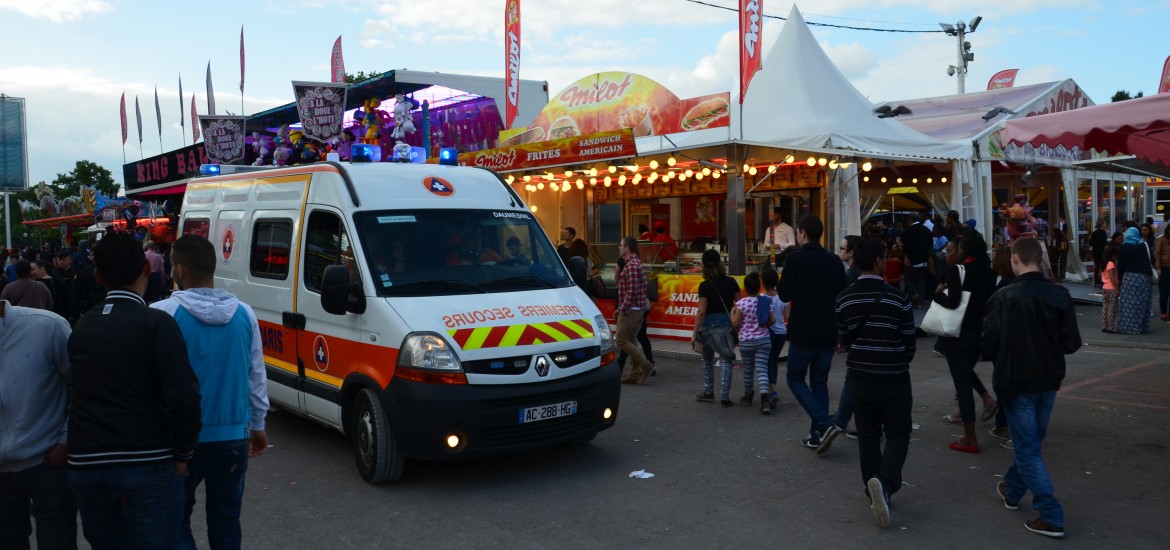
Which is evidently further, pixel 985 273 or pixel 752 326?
pixel 752 326

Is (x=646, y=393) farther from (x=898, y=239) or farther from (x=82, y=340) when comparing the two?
(x=898, y=239)

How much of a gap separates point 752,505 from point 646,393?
13.1 ft

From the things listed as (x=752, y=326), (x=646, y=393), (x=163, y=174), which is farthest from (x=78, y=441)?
(x=163, y=174)

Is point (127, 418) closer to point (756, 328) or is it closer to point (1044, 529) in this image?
point (1044, 529)

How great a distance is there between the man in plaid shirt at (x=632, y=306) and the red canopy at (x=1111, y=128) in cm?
408

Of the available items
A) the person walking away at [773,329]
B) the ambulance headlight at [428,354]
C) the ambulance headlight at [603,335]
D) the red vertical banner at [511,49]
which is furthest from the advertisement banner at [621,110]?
the ambulance headlight at [428,354]

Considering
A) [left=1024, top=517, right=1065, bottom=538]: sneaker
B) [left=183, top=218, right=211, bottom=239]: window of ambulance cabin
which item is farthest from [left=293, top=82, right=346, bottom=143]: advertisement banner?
[left=1024, top=517, right=1065, bottom=538]: sneaker

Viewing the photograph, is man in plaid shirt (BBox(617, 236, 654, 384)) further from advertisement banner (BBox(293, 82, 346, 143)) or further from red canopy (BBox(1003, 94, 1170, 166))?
advertisement banner (BBox(293, 82, 346, 143))

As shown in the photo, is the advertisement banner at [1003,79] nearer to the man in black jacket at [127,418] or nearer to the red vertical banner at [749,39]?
the red vertical banner at [749,39]

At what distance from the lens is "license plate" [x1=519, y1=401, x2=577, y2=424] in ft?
19.6

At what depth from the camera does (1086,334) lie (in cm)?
1334

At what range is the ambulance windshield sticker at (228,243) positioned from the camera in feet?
27.2

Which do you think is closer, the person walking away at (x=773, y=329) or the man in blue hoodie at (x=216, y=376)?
the man in blue hoodie at (x=216, y=376)

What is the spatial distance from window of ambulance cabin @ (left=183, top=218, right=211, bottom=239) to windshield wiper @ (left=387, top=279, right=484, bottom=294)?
368cm
